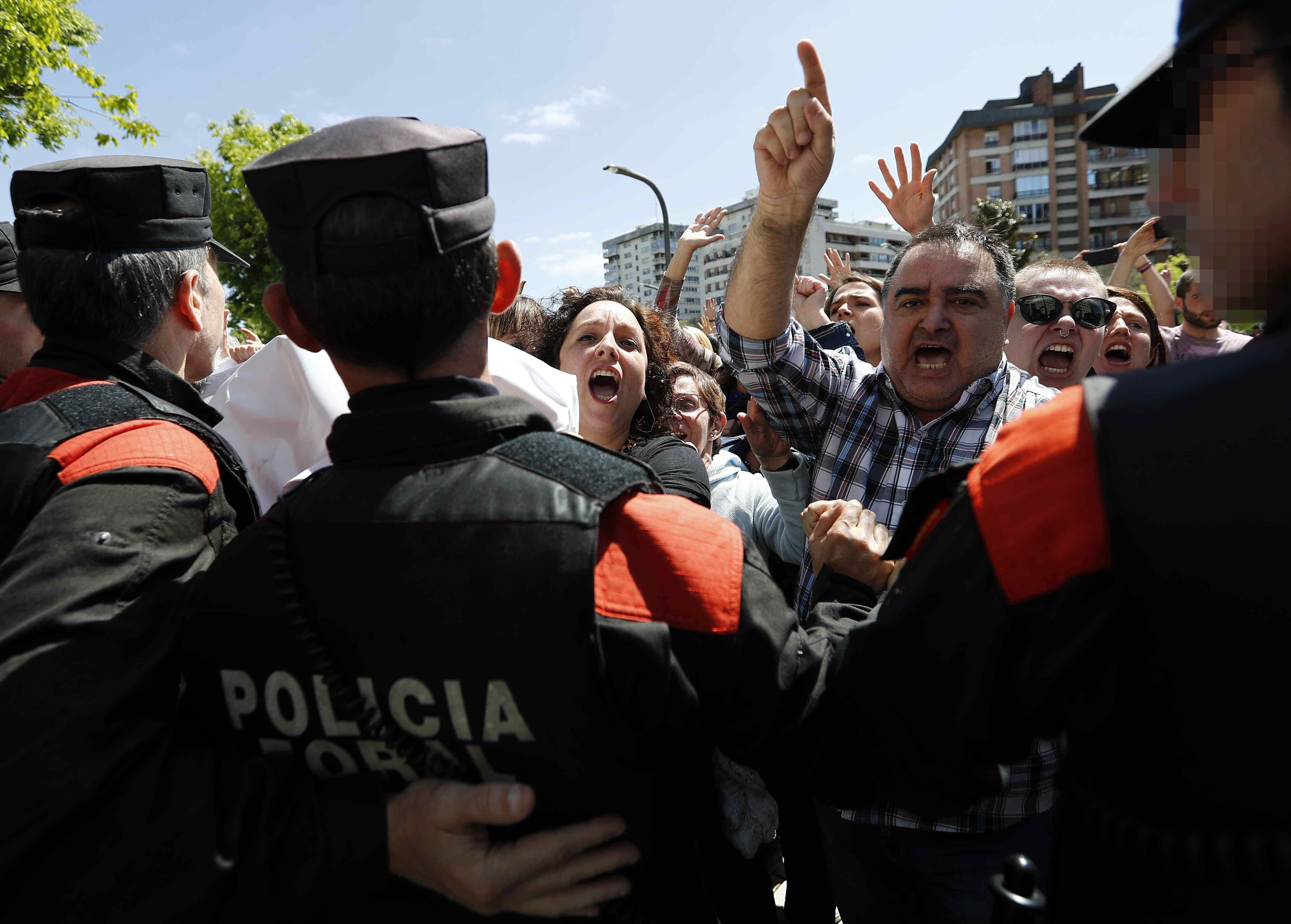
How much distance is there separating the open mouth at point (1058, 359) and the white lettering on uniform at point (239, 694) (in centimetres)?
395

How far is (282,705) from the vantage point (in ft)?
4.09

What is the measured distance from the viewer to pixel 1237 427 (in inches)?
33.2

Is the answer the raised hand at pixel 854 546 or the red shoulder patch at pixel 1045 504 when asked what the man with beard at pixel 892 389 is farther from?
the red shoulder patch at pixel 1045 504

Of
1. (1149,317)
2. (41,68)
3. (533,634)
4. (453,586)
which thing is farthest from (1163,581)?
(41,68)

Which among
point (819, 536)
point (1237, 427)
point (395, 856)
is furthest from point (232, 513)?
point (1237, 427)

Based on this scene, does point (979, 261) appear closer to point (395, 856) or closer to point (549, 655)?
point (549, 655)

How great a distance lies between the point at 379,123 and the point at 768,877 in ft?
5.17

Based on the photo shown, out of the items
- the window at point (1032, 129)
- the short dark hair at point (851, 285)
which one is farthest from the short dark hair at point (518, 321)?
the window at point (1032, 129)

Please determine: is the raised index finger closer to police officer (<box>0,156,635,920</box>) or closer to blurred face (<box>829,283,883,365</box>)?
police officer (<box>0,156,635,920</box>)

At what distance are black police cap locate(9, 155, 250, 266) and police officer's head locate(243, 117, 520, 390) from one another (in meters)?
0.62

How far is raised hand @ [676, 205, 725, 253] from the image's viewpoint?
575cm

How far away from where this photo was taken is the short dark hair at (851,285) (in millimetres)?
5746

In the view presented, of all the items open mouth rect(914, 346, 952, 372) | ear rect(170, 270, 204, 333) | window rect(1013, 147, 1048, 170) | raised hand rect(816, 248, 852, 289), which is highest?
window rect(1013, 147, 1048, 170)

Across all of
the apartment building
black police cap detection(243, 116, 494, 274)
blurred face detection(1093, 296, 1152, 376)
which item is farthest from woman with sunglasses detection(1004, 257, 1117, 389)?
the apartment building
